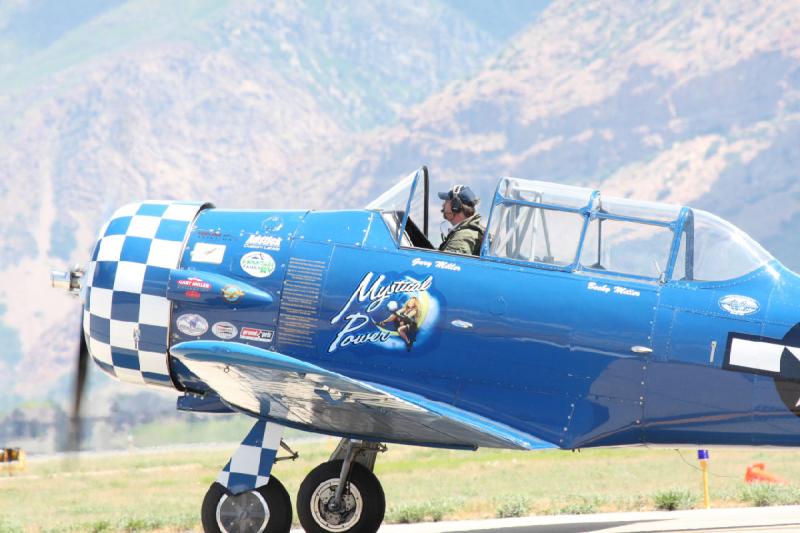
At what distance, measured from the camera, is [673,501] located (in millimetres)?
15594

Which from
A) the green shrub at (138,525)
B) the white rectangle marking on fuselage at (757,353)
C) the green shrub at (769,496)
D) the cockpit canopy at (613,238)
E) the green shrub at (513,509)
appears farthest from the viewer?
the green shrub at (769,496)

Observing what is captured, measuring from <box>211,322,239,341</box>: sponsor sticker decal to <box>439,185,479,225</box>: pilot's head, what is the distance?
231 cm

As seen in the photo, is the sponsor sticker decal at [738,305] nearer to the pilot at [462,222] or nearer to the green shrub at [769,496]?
the pilot at [462,222]

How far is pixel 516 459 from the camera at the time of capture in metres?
32.1

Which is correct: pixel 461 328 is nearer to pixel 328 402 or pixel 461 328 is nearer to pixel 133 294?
pixel 328 402

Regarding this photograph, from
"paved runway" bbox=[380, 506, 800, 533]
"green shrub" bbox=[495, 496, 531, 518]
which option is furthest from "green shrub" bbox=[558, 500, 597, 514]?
"green shrub" bbox=[495, 496, 531, 518]

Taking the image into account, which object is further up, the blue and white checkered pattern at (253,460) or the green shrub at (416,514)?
the blue and white checkered pattern at (253,460)

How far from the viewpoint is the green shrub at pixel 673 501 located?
15.6 meters

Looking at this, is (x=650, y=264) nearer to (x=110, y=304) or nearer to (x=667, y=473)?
(x=110, y=304)

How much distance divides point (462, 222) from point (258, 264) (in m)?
1.95

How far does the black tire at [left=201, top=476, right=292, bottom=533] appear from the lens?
39.1ft

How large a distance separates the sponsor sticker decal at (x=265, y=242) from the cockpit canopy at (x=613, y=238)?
1164mm

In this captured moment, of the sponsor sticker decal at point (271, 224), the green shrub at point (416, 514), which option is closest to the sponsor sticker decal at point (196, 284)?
the sponsor sticker decal at point (271, 224)

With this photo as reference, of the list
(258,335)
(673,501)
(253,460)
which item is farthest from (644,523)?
(258,335)
